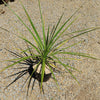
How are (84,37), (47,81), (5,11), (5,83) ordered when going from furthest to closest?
(5,11) < (84,37) < (47,81) < (5,83)

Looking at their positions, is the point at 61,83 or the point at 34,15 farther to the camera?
the point at 34,15

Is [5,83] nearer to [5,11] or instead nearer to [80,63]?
[80,63]

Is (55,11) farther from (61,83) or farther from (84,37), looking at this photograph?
(61,83)

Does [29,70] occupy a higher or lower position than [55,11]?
lower

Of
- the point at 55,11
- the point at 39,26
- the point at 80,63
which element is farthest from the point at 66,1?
the point at 80,63

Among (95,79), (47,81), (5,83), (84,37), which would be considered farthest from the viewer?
(84,37)

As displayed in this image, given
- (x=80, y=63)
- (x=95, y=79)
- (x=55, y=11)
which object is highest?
(x=55, y=11)
